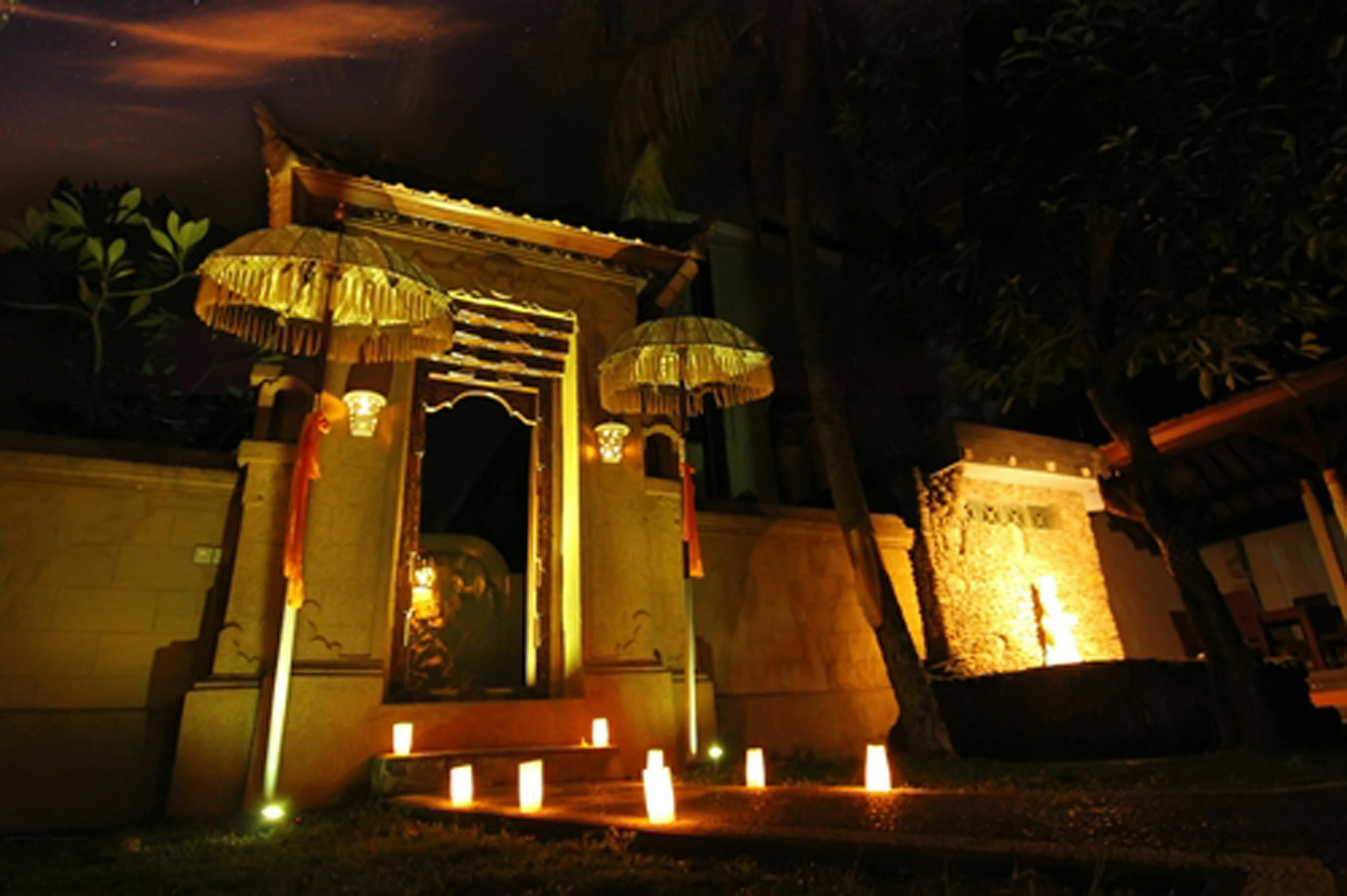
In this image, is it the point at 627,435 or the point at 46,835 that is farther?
the point at 627,435

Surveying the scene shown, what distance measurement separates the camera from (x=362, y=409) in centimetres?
673

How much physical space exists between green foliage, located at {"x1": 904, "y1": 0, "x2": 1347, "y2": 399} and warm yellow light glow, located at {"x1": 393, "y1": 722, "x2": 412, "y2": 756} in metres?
A: 6.96

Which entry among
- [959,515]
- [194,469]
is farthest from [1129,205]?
[194,469]

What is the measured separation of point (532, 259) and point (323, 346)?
9.92 ft

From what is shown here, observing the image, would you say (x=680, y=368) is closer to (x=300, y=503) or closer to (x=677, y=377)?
(x=677, y=377)

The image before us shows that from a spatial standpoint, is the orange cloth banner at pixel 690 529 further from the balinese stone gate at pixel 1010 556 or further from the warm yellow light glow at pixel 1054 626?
the warm yellow light glow at pixel 1054 626

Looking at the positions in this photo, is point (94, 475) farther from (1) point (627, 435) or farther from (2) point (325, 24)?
(2) point (325, 24)

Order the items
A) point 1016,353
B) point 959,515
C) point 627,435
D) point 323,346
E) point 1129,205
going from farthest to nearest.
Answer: point 959,515 → point 1016,353 → point 627,435 → point 1129,205 → point 323,346

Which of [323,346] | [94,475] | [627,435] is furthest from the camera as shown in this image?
[627,435]

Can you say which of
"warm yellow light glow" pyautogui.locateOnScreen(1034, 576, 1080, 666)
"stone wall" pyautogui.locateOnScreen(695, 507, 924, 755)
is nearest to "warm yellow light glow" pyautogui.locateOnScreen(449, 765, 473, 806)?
"stone wall" pyautogui.locateOnScreen(695, 507, 924, 755)

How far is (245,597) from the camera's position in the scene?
610cm

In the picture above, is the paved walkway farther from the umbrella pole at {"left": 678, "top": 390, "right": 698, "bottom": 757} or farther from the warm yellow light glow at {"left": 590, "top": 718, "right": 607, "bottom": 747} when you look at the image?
the umbrella pole at {"left": 678, "top": 390, "right": 698, "bottom": 757}

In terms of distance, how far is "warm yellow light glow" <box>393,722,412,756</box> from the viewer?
5.96m

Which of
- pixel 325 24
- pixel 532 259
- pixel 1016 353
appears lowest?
pixel 1016 353
